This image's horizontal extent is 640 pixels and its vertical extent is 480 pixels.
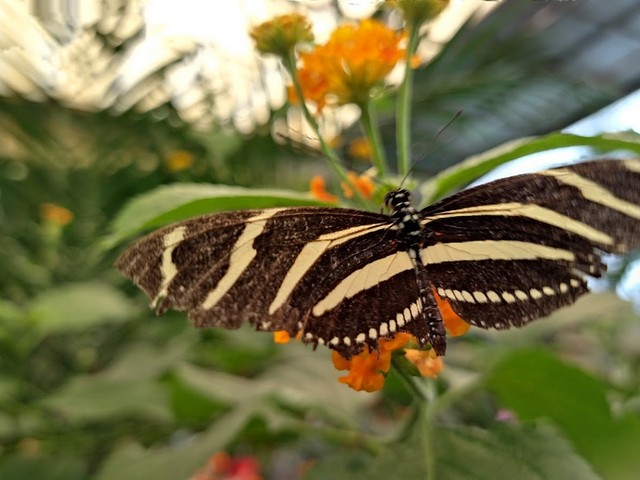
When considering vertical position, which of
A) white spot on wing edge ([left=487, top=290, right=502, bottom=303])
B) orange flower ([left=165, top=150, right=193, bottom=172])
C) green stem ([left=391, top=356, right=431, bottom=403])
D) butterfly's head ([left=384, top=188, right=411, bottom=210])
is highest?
orange flower ([left=165, top=150, right=193, bottom=172])

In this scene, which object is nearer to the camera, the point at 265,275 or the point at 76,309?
the point at 265,275

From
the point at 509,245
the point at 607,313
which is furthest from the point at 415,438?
the point at 607,313

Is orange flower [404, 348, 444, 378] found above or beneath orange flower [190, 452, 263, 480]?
beneath

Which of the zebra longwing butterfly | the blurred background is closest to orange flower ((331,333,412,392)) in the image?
the zebra longwing butterfly

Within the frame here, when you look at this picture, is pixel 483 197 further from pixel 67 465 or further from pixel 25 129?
pixel 25 129

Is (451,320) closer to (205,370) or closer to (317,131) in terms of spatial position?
(317,131)

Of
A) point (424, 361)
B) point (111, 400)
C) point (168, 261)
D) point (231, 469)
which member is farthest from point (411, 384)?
point (231, 469)

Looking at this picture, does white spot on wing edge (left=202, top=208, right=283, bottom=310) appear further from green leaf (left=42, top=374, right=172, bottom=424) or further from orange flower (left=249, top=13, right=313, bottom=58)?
green leaf (left=42, top=374, right=172, bottom=424)
